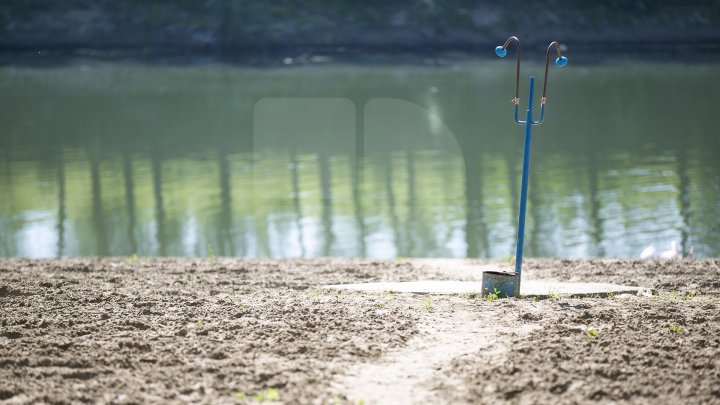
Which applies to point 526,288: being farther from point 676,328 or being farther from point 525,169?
point 676,328

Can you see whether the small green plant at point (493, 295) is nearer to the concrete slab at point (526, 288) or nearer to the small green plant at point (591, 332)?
the concrete slab at point (526, 288)

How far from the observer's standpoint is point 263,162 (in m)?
19.5

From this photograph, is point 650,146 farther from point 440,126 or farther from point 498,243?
point 498,243

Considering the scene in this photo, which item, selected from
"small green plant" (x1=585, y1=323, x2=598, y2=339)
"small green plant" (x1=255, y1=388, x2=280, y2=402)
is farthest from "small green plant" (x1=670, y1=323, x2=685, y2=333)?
"small green plant" (x1=255, y1=388, x2=280, y2=402)

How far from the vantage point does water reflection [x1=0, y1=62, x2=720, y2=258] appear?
1406 cm

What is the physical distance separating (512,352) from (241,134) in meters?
18.5

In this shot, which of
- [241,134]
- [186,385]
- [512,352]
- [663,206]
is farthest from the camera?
[241,134]

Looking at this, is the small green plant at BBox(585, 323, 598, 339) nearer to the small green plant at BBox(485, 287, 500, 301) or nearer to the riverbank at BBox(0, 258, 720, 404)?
the riverbank at BBox(0, 258, 720, 404)

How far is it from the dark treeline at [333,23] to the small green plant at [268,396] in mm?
32933

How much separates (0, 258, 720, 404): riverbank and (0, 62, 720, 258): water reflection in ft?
17.5

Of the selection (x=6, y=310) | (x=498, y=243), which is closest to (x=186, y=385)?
(x=6, y=310)

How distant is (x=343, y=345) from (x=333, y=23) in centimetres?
3344

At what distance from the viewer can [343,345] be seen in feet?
16.5

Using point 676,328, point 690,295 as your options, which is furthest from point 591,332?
point 690,295
